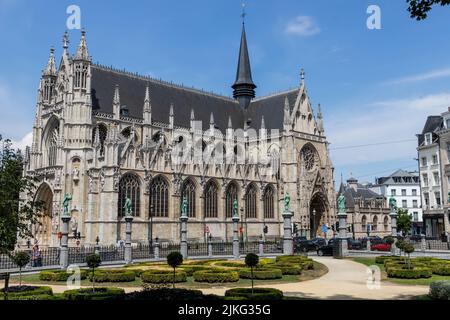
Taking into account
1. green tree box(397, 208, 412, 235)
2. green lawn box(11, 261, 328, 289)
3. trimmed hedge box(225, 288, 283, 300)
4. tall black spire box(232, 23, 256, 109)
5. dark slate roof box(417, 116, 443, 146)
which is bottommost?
green lawn box(11, 261, 328, 289)

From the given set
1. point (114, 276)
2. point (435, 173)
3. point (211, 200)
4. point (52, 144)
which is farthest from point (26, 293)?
point (435, 173)

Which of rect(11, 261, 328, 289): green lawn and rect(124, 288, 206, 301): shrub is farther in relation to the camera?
rect(11, 261, 328, 289): green lawn

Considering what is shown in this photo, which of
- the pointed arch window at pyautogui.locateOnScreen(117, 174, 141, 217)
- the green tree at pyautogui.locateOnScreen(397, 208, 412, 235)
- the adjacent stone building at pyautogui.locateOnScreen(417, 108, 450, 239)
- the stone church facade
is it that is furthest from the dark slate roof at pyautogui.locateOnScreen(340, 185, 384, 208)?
the pointed arch window at pyautogui.locateOnScreen(117, 174, 141, 217)

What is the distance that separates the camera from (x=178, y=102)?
2515 inches

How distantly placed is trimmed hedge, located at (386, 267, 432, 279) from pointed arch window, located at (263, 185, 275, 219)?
125 feet

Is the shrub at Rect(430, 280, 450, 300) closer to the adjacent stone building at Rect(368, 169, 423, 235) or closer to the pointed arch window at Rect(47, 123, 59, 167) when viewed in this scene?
the pointed arch window at Rect(47, 123, 59, 167)

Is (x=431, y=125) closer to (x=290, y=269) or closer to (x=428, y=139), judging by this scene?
(x=428, y=139)

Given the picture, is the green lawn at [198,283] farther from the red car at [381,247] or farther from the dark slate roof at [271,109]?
the dark slate roof at [271,109]

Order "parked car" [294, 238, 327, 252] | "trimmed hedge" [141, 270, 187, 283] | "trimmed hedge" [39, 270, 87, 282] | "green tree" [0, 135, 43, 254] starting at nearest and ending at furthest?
"green tree" [0, 135, 43, 254] < "trimmed hedge" [141, 270, 187, 283] < "trimmed hedge" [39, 270, 87, 282] < "parked car" [294, 238, 327, 252]

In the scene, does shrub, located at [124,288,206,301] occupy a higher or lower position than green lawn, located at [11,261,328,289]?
higher

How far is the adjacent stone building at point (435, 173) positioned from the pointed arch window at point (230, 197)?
24.7m

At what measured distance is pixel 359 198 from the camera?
8031 cm

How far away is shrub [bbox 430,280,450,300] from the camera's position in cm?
1586

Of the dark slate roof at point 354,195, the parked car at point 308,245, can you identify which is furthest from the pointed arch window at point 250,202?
the dark slate roof at point 354,195
